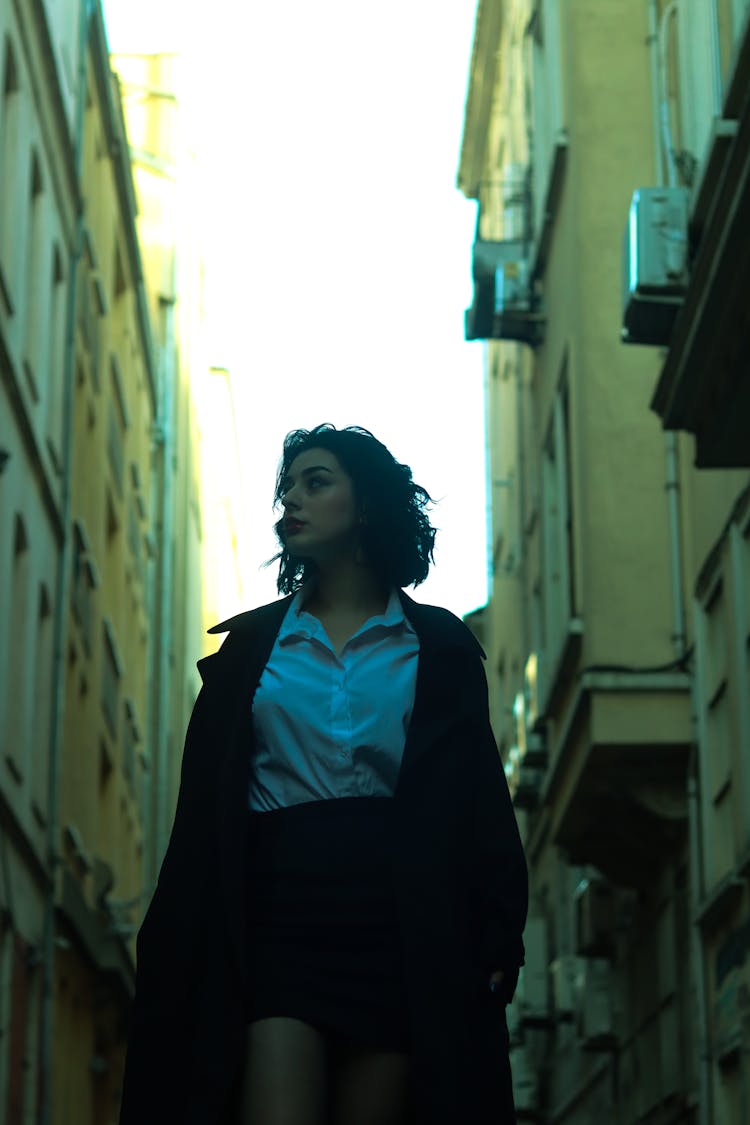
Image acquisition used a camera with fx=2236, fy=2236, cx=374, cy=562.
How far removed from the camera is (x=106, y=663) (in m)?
30.5

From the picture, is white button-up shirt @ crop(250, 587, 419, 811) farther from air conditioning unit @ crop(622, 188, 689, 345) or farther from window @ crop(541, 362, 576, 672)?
window @ crop(541, 362, 576, 672)

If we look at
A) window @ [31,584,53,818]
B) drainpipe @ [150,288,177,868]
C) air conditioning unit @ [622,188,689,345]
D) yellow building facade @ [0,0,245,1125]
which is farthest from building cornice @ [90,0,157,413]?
air conditioning unit @ [622,188,689,345]

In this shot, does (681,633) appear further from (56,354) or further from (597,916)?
(56,354)

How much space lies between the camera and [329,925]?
4281 mm

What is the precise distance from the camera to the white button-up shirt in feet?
14.7

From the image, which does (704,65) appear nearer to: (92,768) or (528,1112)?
(92,768)

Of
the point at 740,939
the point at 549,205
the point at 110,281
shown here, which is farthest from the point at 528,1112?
the point at 740,939

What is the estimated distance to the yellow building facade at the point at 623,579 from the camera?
1619 cm

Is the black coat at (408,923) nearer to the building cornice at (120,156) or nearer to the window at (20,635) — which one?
the window at (20,635)

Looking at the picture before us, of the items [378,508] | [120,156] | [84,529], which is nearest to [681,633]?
[84,529]

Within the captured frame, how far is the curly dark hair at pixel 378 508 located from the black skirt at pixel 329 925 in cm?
72

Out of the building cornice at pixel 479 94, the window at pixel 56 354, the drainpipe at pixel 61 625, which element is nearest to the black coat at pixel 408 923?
the drainpipe at pixel 61 625

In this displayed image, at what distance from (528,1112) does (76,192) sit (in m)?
15.1

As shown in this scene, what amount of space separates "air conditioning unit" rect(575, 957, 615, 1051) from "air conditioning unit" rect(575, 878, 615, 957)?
288 millimetres
